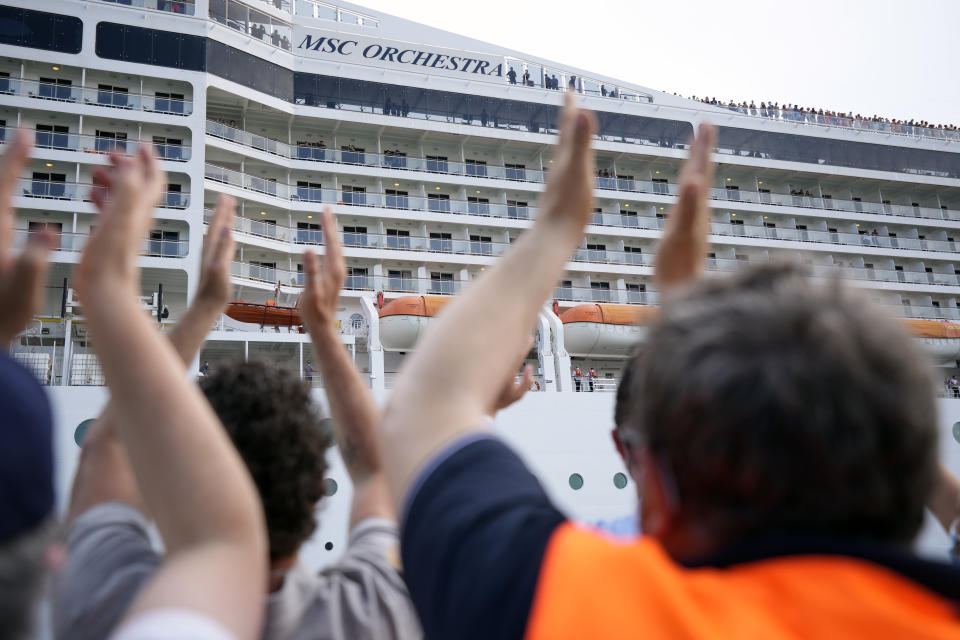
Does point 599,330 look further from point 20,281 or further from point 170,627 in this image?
point 170,627

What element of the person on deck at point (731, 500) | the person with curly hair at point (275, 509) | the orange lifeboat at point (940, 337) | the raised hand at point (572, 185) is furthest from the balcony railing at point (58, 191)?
the orange lifeboat at point (940, 337)

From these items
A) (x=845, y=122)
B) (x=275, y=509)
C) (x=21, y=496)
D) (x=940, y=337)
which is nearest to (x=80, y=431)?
(x=275, y=509)

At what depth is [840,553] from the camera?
590 millimetres

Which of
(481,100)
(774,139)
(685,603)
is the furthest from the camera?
(774,139)

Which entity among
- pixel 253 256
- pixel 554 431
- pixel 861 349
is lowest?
pixel 554 431

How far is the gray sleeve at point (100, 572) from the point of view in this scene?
101 centimetres

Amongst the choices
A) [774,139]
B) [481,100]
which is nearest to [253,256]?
[481,100]

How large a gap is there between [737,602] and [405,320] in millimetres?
16668

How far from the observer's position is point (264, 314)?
1594 cm

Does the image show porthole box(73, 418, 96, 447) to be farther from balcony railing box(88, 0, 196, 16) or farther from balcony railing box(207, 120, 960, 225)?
balcony railing box(88, 0, 196, 16)

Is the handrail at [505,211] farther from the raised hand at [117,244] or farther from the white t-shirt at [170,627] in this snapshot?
the white t-shirt at [170,627]

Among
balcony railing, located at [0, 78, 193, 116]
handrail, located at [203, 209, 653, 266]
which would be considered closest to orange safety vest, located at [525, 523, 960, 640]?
handrail, located at [203, 209, 653, 266]

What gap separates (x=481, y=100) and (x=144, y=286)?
39.0ft

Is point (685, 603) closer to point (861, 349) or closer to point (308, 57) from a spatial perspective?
point (861, 349)
